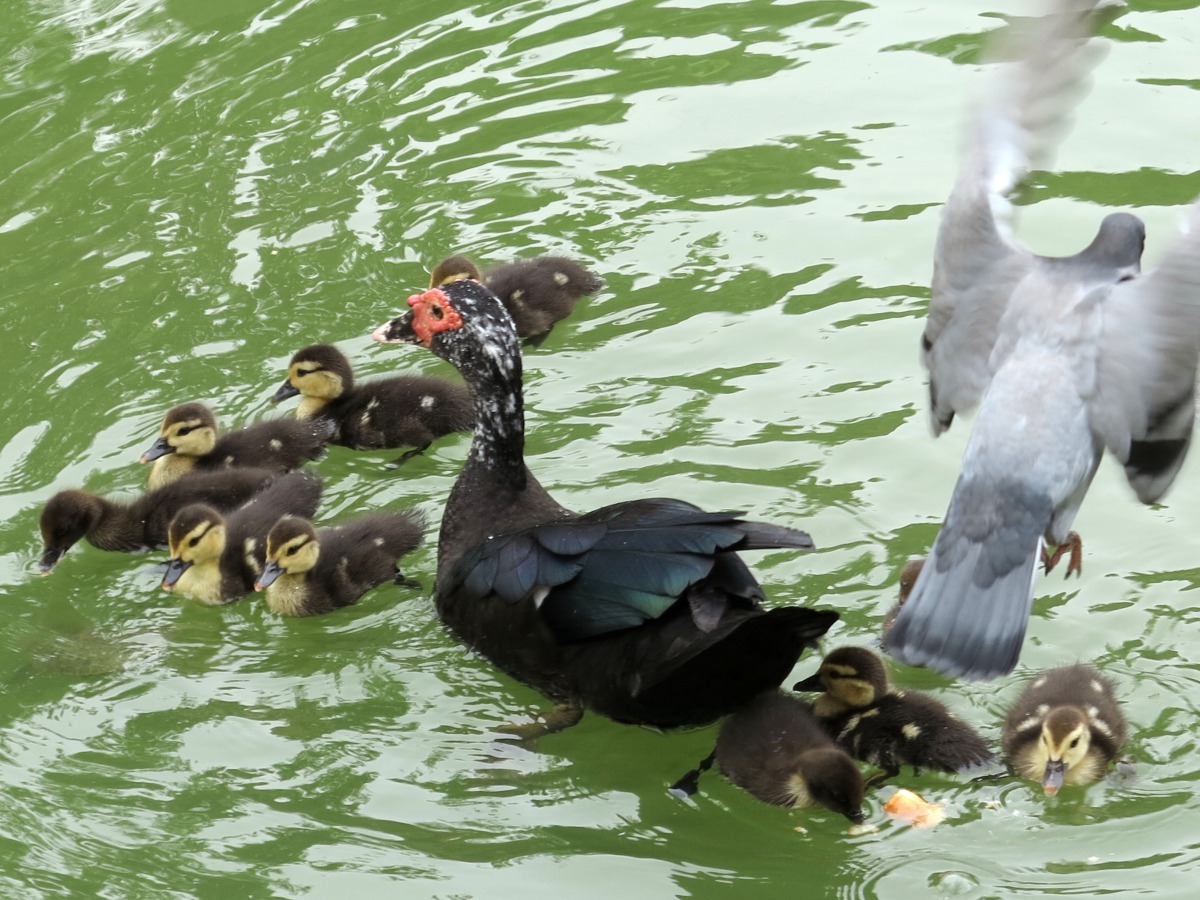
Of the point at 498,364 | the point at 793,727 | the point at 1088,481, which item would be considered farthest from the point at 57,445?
the point at 1088,481

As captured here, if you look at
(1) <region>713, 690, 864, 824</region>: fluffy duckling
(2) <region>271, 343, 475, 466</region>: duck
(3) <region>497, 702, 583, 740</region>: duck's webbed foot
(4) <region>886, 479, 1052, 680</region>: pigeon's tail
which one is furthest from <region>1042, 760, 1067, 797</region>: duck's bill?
(2) <region>271, 343, 475, 466</region>: duck

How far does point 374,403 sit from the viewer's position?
655cm

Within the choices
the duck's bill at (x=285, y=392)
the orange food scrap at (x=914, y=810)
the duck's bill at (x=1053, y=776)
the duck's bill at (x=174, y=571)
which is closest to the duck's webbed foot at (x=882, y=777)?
the orange food scrap at (x=914, y=810)

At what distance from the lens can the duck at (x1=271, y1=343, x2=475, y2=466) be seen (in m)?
6.53

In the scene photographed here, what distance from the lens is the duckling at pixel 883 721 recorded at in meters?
4.78

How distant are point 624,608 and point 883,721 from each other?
757mm

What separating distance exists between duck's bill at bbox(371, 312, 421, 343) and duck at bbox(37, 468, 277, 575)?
25.5 inches

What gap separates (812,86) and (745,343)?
6.82 ft

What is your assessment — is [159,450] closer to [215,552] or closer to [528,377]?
[215,552]

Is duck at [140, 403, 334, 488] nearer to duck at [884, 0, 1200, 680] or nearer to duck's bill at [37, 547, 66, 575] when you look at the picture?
duck's bill at [37, 547, 66, 575]

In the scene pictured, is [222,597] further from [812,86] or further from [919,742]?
[812,86]

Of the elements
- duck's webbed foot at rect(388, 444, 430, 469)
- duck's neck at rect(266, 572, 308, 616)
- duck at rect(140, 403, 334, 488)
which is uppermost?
duck at rect(140, 403, 334, 488)

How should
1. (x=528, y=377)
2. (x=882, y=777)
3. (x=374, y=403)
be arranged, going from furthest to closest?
1. (x=528, y=377)
2. (x=374, y=403)
3. (x=882, y=777)

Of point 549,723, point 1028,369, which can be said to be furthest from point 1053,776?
point 549,723
